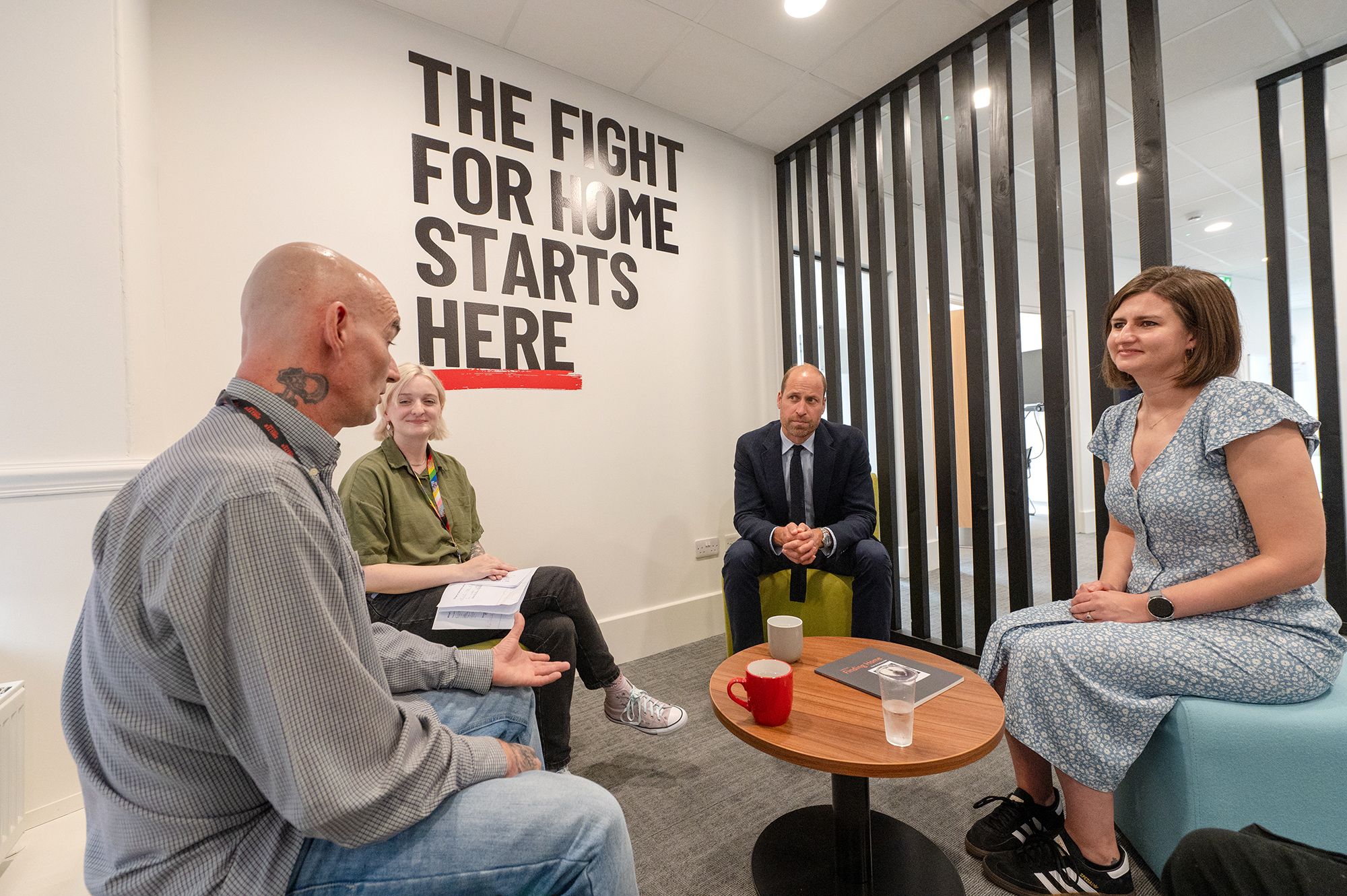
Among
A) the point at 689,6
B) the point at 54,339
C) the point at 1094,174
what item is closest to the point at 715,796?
the point at 54,339

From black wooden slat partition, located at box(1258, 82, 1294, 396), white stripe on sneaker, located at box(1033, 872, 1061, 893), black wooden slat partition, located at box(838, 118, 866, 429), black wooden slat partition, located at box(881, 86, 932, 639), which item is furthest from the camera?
black wooden slat partition, located at box(838, 118, 866, 429)

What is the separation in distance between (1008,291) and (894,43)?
4.13 feet

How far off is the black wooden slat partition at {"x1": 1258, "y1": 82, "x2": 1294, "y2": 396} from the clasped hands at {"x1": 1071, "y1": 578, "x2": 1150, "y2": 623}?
6.68ft

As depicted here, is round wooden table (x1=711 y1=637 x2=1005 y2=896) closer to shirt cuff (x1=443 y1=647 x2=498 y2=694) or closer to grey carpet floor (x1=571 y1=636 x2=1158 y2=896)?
grey carpet floor (x1=571 y1=636 x2=1158 y2=896)

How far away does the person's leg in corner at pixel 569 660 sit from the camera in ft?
5.84

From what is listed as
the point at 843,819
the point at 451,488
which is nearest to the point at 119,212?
the point at 451,488

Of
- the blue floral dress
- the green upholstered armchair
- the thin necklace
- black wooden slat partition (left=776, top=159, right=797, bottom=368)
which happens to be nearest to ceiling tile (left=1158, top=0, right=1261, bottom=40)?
black wooden slat partition (left=776, top=159, right=797, bottom=368)

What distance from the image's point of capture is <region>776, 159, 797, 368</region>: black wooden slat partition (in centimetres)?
358

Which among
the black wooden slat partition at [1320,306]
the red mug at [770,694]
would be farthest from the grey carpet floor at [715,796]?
the black wooden slat partition at [1320,306]

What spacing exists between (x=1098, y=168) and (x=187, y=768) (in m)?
3.04

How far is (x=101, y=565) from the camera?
0.74 metres

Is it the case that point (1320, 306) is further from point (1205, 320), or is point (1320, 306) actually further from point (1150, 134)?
point (1205, 320)

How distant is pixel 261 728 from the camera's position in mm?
705

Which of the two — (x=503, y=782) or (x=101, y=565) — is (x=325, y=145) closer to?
Answer: (x=101, y=565)
